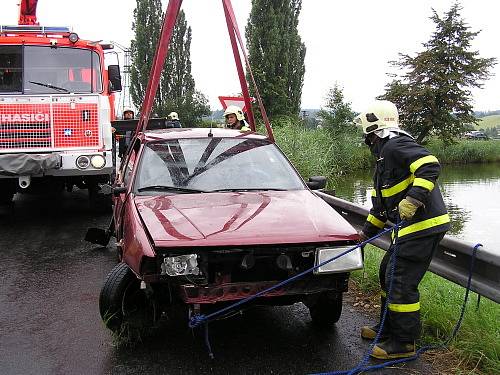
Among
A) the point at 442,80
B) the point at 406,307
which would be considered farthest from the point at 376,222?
the point at 442,80

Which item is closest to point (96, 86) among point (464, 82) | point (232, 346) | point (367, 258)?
point (367, 258)

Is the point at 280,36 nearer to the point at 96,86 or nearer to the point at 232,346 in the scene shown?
the point at 96,86

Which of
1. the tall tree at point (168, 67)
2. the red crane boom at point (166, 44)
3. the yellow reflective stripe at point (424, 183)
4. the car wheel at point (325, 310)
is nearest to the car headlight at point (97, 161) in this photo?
the red crane boom at point (166, 44)

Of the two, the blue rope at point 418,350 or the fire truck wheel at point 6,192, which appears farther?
the fire truck wheel at point 6,192

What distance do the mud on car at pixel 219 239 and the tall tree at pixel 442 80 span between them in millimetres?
37547

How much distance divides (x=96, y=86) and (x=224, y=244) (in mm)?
7009

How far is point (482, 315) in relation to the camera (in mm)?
4168

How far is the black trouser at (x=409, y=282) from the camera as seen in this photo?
3838 millimetres

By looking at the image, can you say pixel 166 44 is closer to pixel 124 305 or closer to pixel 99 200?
pixel 124 305

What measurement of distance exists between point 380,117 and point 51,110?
6.52m

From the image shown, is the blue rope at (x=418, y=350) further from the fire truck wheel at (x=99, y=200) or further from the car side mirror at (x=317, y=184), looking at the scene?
the fire truck wheel at (x=99, y=200)

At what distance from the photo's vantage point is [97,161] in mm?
8922

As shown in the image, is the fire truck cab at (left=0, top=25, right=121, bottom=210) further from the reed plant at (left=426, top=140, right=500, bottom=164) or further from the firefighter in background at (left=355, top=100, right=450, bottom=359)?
the reed plant at (left=426, top=140, right=500, bottom=164)

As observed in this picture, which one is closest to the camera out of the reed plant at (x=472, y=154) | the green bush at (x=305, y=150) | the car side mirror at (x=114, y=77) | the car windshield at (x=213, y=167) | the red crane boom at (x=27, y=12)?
the car windshield at (x=213, y=167)
